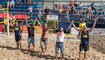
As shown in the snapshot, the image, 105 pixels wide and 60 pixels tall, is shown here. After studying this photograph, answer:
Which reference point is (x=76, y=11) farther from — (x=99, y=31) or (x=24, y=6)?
(x=24, y=6)

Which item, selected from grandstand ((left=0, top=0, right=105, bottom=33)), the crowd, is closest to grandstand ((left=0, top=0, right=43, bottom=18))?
grandstand ((left=0, top=0, right=105, bottom=33))

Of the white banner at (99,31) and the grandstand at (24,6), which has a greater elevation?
the grandstand at (24,6)

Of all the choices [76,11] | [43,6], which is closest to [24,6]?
[43,6]

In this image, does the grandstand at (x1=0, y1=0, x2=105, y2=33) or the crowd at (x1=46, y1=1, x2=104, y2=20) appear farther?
the crowd at (x1=46, y1=1, x2=104, y2=20)

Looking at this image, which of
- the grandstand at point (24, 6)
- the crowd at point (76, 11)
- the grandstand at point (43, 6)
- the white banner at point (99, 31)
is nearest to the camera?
the white banner at point (99, 31)

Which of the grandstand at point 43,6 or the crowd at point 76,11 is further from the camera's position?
the crowd at point 76,11

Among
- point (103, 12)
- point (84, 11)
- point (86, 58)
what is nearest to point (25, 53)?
point (86, 58)

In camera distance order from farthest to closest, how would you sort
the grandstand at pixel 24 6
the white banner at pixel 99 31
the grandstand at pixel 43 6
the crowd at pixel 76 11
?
the grandstand at pixel 24 6
the crowd at pixel 76 11
the grandstand at pixel 43 6
the white banner at pixel 99 31

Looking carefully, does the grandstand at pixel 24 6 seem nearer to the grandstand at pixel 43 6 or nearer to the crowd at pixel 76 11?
the grandstand at pixel 43 6

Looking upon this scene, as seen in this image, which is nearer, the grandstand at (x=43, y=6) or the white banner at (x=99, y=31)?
the white banner at (x=99, y=31)

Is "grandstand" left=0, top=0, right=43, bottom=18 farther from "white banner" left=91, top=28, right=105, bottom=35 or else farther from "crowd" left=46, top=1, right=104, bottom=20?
"white banner" left=91, top=28, right=105, bottom=35

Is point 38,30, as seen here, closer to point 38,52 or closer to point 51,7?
point 51,7

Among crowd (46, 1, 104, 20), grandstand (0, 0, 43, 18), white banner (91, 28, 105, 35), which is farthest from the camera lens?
grandstand (0, 0, 43, 18)

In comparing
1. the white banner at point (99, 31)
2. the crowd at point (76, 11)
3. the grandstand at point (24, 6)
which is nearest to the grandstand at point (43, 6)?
the grandstand at point (24, 6)
